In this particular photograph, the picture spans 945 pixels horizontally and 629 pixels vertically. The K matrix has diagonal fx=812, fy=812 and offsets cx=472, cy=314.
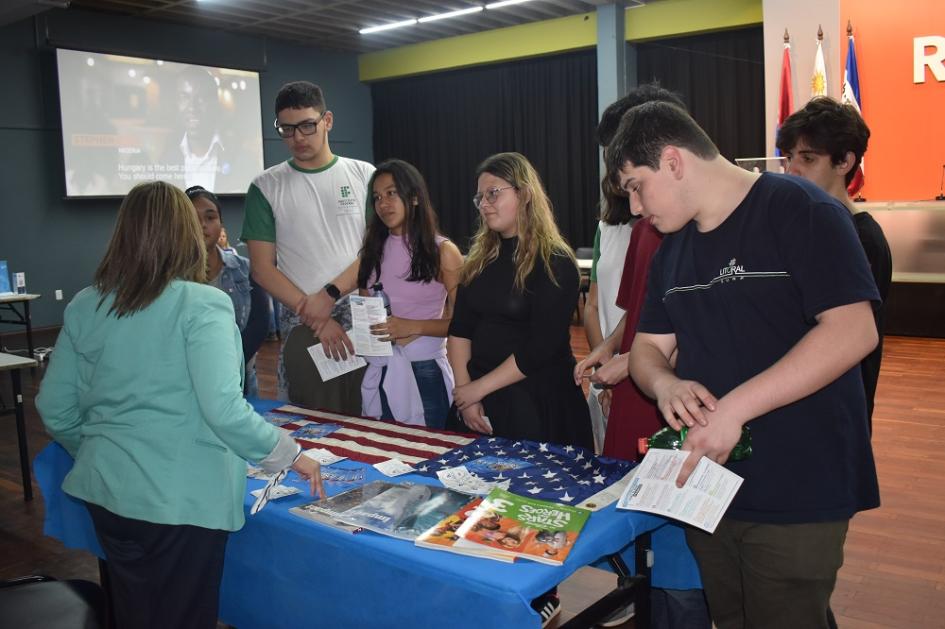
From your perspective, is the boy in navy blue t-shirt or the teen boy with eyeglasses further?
the teen boy with eyeglasses

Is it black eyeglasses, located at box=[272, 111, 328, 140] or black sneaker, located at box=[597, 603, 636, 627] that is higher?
black eyeglasses, located at box=[272, 111, 328, 140]

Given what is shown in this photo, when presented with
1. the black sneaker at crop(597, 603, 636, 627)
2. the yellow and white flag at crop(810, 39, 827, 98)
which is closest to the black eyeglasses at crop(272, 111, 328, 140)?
the black sneaker at crop(597, 603, 636, 627)

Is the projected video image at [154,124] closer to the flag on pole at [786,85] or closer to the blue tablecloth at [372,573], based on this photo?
the flag on pole at [786,85]

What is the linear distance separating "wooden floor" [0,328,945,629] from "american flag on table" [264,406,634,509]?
2.63 ft

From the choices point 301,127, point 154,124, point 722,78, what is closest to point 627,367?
point 301,127

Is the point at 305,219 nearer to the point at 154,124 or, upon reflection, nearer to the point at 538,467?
the point at 538,467

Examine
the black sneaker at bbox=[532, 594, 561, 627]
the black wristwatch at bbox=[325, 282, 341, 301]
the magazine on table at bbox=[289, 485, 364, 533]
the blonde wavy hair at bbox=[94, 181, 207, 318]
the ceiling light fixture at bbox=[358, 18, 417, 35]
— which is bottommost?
the black sneaker at bbox=[532, 594, 561, 627]

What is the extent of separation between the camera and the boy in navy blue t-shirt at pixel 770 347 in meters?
1.31

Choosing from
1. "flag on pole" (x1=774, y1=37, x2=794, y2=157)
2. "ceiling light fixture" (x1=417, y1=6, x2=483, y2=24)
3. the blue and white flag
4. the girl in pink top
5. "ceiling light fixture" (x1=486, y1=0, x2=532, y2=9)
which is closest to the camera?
the blue and white flag

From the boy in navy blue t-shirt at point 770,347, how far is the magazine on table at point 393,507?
20.9 inches

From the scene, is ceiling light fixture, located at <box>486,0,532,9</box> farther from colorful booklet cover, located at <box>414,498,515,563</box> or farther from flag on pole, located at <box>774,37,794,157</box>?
colorful booklet cover, located at <box>414,498,515,563</box>

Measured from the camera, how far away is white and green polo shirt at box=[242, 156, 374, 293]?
293cm

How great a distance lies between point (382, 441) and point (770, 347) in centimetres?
122

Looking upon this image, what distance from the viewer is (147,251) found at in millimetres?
1687
